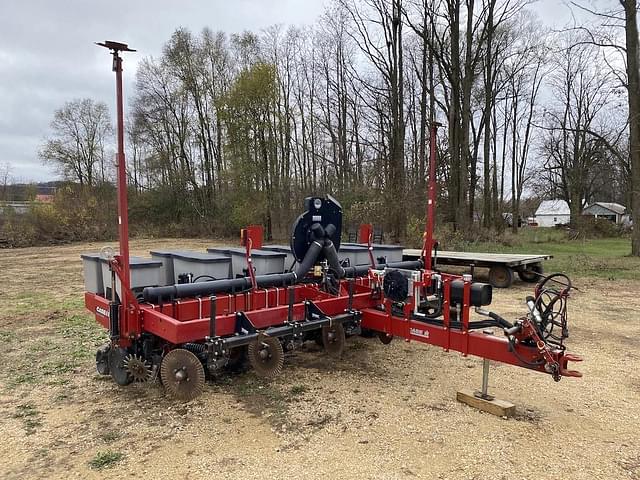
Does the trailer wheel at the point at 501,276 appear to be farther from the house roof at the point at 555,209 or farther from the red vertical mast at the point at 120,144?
the house roof at the point at 555,209

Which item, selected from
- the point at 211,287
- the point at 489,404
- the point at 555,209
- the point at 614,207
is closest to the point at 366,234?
the point at 211,287

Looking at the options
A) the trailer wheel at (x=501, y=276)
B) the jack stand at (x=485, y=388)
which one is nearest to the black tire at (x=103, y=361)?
the jack stand at (x=485, y=388)

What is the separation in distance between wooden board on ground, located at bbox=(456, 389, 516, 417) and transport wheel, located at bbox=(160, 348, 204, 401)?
2.07 metres

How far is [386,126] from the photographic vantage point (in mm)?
21828

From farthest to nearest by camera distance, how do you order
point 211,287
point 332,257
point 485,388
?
point 332,257 < point 211,287 < point 485,388

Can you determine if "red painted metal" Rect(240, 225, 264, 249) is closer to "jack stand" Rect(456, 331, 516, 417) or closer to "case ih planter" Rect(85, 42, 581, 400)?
"case ih planter" Rect(85, 42, 581, 400)

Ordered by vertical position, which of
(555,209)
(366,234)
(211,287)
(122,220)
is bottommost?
(211,287)

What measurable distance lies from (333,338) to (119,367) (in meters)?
1.92

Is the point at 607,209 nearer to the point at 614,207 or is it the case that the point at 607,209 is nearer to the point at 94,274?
the point at 614,207

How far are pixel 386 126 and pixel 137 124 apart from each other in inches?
709

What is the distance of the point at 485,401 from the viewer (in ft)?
12.8

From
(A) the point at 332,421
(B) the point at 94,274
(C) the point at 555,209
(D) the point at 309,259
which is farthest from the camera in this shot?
(C) the point at 555,209

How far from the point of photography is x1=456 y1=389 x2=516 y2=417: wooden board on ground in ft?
12.4

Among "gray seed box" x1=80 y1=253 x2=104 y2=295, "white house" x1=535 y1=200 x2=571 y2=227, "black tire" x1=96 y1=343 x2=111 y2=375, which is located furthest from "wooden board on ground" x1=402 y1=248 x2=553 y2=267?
"white house" x1=535 y1=200 x2=571 y2=227
